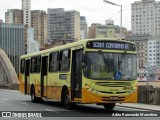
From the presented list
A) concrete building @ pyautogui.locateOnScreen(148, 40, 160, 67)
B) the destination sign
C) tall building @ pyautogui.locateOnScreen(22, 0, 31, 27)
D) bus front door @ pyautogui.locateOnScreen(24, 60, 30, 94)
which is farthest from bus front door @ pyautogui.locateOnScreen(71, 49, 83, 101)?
tall building @ pyautogui.locateOnScreen(22, 0, 31, 27)

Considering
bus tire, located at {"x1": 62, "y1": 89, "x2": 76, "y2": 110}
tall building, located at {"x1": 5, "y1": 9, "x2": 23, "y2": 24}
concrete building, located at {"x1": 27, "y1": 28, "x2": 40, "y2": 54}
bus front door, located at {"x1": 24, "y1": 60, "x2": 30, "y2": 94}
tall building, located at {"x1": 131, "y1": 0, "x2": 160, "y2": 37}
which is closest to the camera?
bus tire, located at {"x1": 62, "y1": 89, "x2": 76, "y2": 110}

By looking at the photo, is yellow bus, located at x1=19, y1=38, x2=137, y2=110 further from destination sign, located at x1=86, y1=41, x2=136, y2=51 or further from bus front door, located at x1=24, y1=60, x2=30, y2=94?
bus front door, located at x1=24, y1=60, x2=30, y2=94

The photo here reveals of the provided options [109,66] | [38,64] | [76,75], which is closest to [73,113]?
[76,75]

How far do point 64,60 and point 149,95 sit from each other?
671 cm

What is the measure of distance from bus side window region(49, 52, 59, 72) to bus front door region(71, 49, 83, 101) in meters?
2.59

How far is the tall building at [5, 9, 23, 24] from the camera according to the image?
5118 inches

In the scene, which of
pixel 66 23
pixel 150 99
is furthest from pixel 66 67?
pixel 66 23

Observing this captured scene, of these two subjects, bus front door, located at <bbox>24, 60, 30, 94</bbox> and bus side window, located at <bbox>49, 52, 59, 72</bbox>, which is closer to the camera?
bus side window, located at <bbox>49, 52, 59, 72</bbox>

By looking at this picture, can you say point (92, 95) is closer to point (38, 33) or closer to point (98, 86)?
point (98, 86)

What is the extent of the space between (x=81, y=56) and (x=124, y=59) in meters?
1.89

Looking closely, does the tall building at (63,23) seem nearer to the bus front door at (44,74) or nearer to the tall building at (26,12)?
the tall building at (26,12)

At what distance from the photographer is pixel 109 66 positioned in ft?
60.2

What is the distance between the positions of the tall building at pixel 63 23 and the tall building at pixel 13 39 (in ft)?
58.2

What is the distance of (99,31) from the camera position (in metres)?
72.6
